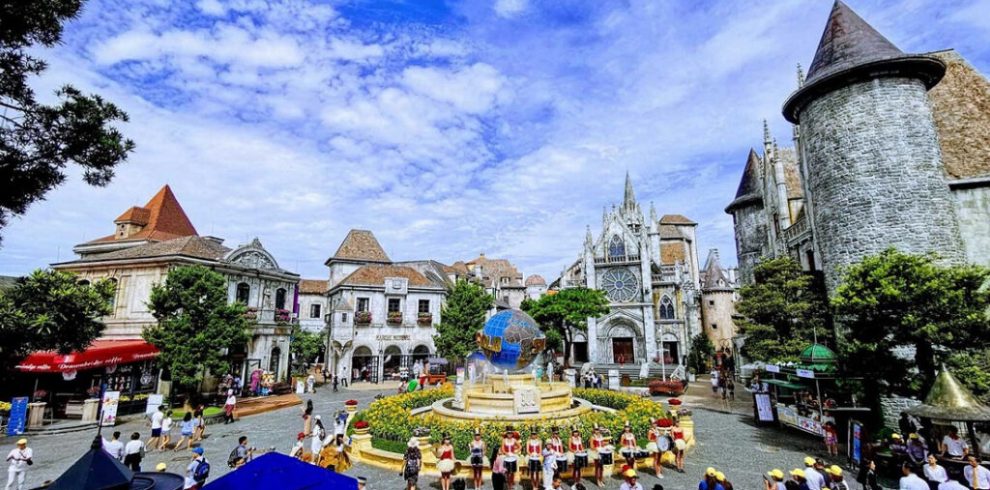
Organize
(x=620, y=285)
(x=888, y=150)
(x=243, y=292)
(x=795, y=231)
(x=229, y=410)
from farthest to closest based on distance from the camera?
(x=620, y=285), (x=243, y=292), (x=795, y=231), (x=229, y=410), (x=888, y=150)

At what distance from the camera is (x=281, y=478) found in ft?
16.4

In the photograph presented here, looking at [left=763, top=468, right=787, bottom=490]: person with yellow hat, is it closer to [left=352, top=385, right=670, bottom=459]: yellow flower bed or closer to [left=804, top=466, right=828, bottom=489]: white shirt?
[left=804, top=466, right=828, bottom=489]: white shirt

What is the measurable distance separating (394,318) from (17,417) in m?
21.8

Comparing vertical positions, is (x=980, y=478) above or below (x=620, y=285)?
below

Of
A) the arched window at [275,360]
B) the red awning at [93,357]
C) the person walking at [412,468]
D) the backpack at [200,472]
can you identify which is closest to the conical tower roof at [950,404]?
the person walking at [412,468]

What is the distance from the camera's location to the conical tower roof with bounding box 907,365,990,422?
33.0 ft

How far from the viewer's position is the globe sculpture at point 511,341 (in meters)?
16.5

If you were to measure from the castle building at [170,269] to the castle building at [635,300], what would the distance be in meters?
31.8

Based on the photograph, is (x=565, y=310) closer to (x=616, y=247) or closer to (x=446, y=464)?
Answer: (x=616, y=247)

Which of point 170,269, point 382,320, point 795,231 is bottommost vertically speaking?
point 382,320

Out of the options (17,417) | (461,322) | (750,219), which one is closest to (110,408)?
(17,417)

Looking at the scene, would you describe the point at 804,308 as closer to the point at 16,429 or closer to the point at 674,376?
the point at 674,376

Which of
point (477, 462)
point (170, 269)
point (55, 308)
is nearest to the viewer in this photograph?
point (477, 462)

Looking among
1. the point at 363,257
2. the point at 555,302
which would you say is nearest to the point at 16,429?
the point at 363,257
